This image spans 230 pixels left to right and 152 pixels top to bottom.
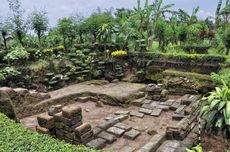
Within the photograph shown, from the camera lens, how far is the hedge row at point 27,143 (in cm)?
379

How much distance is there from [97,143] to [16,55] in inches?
351

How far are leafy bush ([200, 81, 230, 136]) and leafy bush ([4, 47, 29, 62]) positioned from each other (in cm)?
1052

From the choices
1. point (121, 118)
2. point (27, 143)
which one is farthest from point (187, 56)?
point (27, 143)

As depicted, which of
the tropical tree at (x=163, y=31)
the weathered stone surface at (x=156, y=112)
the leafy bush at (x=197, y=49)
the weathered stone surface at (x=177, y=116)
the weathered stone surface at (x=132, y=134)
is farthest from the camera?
the tropical tree at (x=163, y=31)

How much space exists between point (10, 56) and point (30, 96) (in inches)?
199

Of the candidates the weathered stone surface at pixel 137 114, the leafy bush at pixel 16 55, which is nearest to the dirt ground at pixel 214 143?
the weathered stone surface at pixel 137 114

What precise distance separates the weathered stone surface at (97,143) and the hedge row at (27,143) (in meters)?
1.88

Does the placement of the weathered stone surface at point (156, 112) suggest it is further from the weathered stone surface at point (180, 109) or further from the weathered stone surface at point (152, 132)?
the weathered stone surface at point (152, 132)

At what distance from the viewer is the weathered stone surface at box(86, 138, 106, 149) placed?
5.85 metres

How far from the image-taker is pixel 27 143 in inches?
155

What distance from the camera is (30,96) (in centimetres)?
854

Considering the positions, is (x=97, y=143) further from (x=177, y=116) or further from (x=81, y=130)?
(x=177, y=116)

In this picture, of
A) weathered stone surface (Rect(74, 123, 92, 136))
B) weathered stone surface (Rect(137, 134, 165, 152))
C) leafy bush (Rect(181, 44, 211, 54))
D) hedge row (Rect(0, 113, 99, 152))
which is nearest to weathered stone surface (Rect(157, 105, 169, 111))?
weathered stone surface (Rect(137, 134, 165, 152))

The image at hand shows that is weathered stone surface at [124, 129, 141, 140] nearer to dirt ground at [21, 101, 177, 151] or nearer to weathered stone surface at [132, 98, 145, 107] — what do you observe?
dirt ground at [21, 101, 177, 151]
